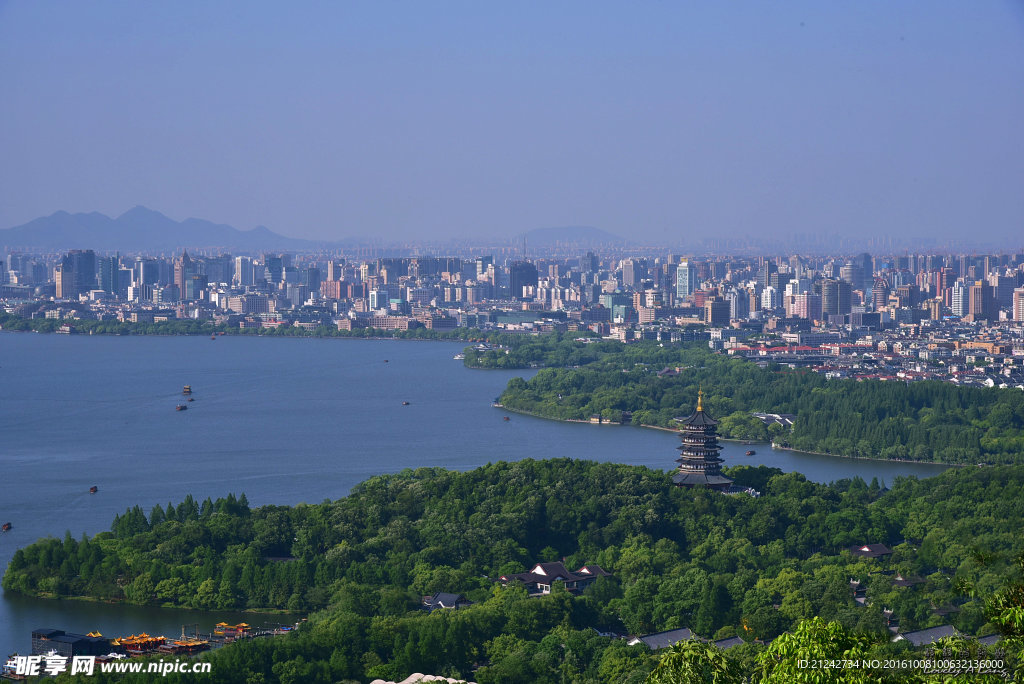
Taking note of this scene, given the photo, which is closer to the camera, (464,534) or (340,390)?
(464,534)

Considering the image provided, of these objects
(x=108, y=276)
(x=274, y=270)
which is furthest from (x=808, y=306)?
(x=274, y=270)

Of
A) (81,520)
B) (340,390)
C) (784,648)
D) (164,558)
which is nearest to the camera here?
(784,648)

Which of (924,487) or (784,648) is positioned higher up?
(784,648)

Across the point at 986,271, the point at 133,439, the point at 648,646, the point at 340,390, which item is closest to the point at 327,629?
the point at 648,646

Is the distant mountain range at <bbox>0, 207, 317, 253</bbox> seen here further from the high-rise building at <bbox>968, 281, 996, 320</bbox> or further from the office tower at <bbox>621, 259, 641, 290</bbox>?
the high-rise building at <bbox>968, 281, 996, 320</bbox>

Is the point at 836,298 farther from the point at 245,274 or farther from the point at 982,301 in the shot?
the point at 245,274

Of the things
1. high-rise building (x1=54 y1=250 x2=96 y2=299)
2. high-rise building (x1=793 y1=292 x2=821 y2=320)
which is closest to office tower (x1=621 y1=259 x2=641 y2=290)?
high-rise building (x1=793 y1=292 x2=821 y2=320)

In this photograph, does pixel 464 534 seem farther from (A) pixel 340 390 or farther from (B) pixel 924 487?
(A) pixel 340 390
